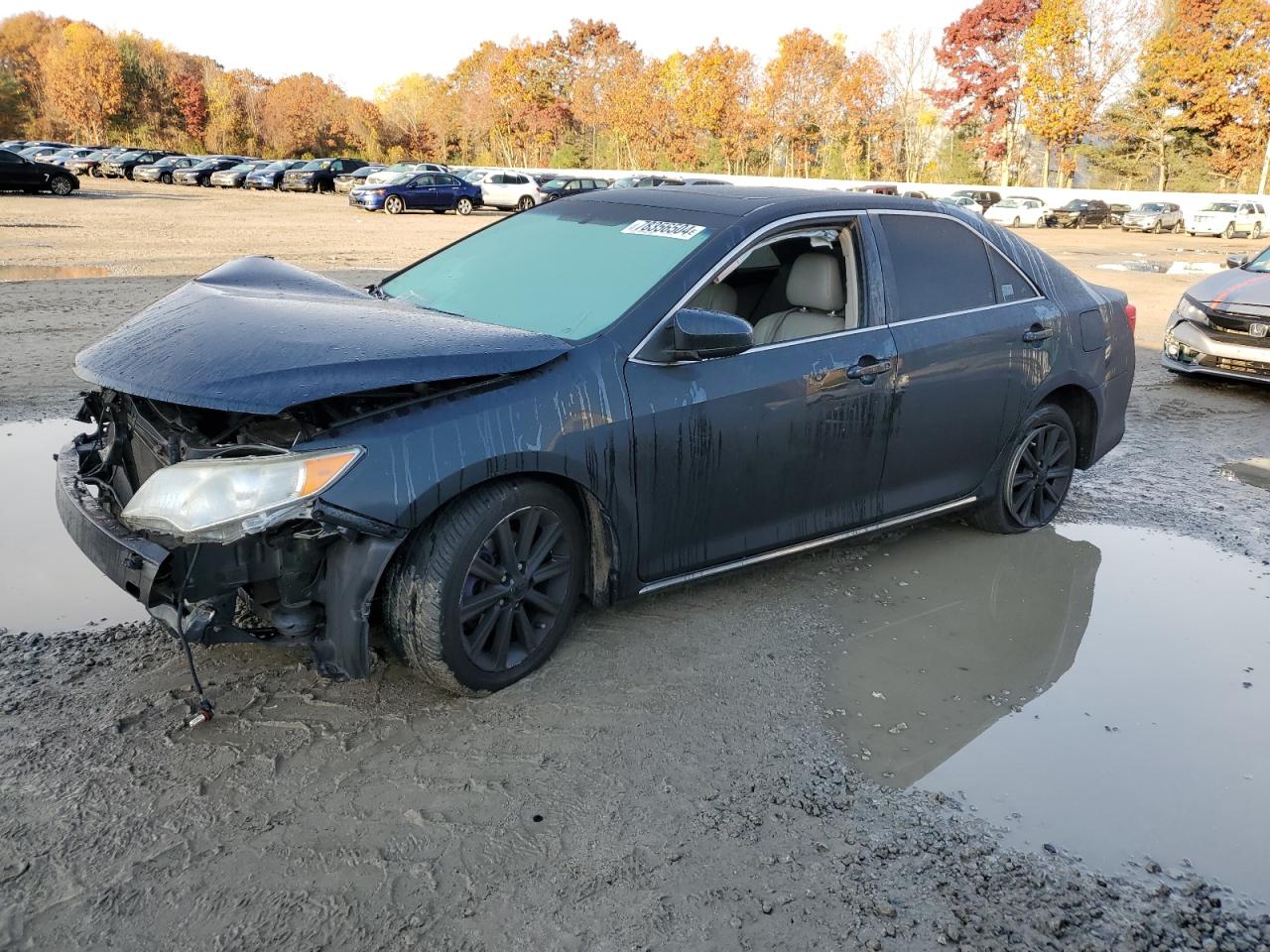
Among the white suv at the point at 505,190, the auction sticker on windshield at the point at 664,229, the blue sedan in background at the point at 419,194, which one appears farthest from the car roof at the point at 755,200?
the white suv at the point at 505,190

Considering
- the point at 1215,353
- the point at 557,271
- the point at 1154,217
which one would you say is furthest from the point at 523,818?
the point at 1154,217

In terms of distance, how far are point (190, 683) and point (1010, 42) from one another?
66.3 metres

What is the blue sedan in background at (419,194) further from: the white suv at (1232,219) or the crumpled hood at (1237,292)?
the crumpled hood at (1237,292)

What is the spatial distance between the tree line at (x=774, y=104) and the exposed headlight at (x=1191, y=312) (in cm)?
4626

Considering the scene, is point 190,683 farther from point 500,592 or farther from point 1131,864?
point 1131,864

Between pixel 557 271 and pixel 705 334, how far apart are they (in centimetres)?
85

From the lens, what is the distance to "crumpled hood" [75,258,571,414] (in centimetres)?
300

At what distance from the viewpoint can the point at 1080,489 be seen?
6301mm

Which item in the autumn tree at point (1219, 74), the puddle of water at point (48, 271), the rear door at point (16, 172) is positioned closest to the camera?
the puddle of water at point (48, 271)

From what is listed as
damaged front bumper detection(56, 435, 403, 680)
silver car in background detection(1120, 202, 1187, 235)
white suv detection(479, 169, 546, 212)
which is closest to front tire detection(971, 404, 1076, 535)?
damaged front bumper detection(56, 435, 403, 680)

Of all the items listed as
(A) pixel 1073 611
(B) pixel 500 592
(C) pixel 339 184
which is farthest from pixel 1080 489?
(C) pixel 339 184

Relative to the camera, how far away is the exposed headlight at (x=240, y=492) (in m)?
2.97

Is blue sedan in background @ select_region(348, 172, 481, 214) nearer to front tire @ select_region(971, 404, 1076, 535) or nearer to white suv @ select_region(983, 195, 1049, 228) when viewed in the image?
white suv @ select_region(983, 195, 1049, 228)

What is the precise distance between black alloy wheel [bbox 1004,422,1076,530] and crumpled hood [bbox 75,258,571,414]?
2755mm
